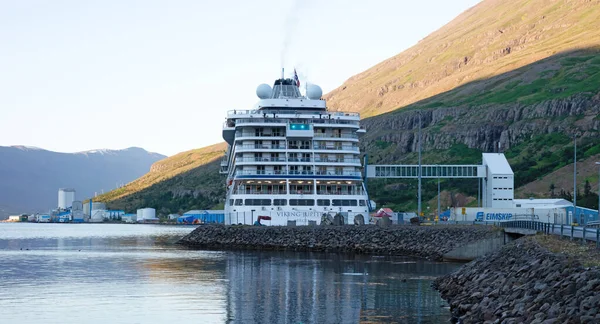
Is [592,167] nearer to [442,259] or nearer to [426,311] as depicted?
[442,259]

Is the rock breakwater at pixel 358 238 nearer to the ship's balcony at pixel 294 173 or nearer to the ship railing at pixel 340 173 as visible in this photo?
the ship's balcony at pixel 294 173

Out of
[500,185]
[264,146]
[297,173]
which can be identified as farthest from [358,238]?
[500,185]

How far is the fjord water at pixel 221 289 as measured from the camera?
42.4 metres

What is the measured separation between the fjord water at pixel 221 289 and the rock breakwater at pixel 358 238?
3.62 metres

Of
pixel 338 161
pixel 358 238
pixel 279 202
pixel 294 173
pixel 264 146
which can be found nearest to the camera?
pixel 358 238

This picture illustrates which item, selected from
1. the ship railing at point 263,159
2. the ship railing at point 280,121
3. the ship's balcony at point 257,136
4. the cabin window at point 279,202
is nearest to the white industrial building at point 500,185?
the ship railing at point 280,121

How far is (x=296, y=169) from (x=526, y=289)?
6492cm

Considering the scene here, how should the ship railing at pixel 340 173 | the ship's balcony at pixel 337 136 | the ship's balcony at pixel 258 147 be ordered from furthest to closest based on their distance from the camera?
the ship's balcony at pixel 337 136, the ship's balcony at pixel 258 147, the ship railing at pixel 340 173

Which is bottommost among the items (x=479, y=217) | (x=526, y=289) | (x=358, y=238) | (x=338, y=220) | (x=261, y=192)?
(x=526, y=289)

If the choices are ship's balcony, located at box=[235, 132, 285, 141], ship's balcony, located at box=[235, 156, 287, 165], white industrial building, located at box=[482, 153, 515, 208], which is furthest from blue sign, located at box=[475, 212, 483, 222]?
ship's balcony, located at box=[235, 132, 285, 141]

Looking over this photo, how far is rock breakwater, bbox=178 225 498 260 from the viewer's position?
7806cm

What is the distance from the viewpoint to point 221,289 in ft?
177

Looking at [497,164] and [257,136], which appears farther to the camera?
[497,164]

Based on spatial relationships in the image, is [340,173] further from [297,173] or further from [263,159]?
Result: [263,159]
